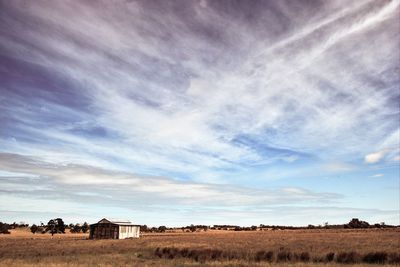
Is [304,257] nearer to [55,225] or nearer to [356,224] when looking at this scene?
[55,225]

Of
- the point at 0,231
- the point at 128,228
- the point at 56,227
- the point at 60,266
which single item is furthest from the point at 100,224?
the point at 60,266

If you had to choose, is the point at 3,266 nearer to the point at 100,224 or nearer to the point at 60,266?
the point at 60,266

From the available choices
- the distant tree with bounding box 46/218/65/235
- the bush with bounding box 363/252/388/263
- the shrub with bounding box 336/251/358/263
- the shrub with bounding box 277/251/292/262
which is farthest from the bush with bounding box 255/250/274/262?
the distant tree with bounding box 46/218/65/235

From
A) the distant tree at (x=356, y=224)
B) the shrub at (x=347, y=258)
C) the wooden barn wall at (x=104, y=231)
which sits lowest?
the shrub at (x=347, y=258)

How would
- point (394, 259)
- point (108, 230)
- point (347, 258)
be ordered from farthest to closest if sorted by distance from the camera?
point (108, 230) → point (347, 258) → point (394, 259)

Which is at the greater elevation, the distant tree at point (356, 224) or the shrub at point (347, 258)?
the distant tree at point (356, 224)

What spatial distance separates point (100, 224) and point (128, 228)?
21.2 feet

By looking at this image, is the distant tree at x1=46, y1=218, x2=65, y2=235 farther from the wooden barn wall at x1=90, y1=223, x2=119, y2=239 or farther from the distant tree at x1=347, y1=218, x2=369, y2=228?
the distant tree at x1=347, y1=218, x2=369, y2=228

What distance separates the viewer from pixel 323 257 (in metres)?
24.2

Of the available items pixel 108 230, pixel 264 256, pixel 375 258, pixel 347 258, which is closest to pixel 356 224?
pixel 108 230

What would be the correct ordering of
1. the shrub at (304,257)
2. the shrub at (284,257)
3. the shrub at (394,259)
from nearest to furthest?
1. the shrub at (394,259)
2. the shrub at (304,257)
3. the shrub at (284,257)

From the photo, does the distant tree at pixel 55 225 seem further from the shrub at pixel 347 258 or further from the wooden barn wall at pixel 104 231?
the shrub at pixel 347 258

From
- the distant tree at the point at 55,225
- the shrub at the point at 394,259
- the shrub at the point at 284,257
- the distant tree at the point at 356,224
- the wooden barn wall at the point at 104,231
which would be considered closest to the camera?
the shrub at the point at 394,259

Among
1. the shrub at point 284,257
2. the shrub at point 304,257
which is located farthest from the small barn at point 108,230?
the shrub at point 304,257
